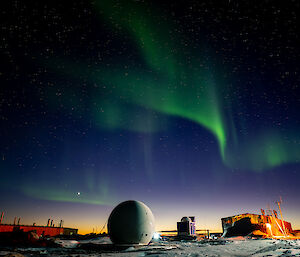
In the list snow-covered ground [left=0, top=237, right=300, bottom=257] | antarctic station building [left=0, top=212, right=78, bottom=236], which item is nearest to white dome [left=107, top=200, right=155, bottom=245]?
snow-covered ground [left=0, top=237, right=300, bottom=257]

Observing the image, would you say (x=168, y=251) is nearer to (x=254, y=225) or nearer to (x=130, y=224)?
(x=130, y=224)

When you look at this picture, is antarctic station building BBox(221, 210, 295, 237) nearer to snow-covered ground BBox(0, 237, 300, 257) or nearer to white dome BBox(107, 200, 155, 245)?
snow-covered ground BBox(0, 237, 300, 257)

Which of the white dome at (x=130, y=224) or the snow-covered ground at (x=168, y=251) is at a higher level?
the white dome at (x=130, y=224)

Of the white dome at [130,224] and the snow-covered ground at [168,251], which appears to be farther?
the white dome at [130,224]

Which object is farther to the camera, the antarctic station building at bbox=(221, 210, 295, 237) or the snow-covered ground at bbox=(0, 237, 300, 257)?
the antarctic station building at bbox=(221, 210, 295, 237)

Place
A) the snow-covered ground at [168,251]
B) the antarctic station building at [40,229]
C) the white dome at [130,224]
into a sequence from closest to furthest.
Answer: the snow-covered ground at [168,251]
the white dome at [130,224]
the antarctic station building at [40,229]

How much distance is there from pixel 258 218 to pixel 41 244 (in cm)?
4652

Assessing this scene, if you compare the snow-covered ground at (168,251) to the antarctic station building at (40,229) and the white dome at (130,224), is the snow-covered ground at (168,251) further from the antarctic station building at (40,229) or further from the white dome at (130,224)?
the antarctic station building at (40,229)

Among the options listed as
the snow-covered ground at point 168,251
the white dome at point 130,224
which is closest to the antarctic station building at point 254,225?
the snow-covered ground at point 168,251

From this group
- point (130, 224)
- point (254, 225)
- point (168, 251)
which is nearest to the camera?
point (168, 251)

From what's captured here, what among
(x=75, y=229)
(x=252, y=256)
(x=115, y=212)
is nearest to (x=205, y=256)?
(x=252, y=256)

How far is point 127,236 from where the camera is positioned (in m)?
14.3

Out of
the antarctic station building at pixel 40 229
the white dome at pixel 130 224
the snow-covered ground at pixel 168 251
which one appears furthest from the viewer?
the antarctic station building at pixel 40 229

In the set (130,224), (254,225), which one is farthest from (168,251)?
(254,225)
